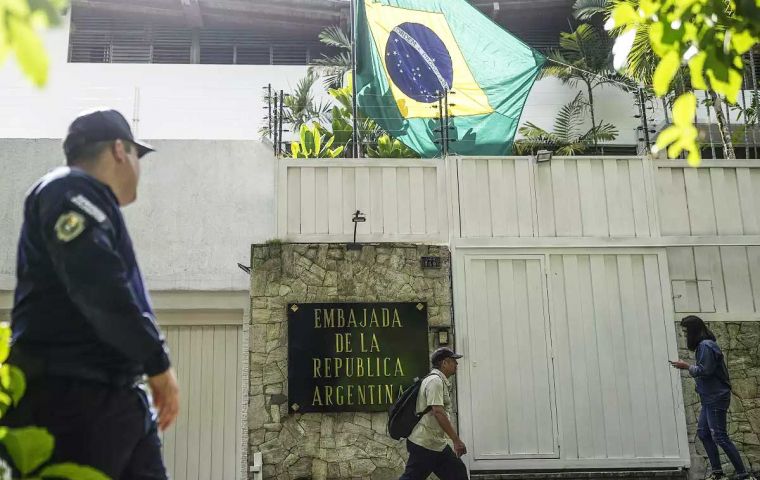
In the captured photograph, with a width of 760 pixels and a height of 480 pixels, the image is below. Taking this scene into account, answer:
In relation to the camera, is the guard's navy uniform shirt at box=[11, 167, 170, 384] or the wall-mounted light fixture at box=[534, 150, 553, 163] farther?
the wall-mounted light fixture at box=[534, 150, 553, 163]

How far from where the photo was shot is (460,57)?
1080 cm

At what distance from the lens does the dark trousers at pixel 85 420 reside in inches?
96.5

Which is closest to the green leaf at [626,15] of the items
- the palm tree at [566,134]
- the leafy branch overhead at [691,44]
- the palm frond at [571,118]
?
the leafy branch overhead at [691,44]

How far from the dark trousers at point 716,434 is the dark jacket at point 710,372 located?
0.07 m

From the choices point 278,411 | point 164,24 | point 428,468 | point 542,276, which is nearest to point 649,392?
point 542,276

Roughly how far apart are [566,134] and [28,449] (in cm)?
1841

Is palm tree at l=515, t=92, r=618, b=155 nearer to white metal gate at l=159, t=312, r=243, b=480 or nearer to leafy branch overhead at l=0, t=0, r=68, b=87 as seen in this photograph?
white metal gate at l=159, t=312, r=243, b=480

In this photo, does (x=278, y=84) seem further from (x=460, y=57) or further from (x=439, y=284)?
(x=439, y=284)

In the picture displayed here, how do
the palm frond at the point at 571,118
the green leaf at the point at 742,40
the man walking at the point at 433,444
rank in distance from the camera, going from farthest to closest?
the palm frond at the point at 571,118
the man walking at the point at 433,444
the green leaf at the point at 742,40

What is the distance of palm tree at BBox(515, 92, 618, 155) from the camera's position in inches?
698

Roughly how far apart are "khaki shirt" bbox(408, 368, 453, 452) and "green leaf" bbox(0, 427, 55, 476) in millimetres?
5751

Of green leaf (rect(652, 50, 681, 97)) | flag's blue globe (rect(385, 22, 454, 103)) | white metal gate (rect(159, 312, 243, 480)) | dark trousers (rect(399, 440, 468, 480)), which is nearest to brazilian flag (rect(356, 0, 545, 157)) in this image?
flag's blue globe (rect(385, 22, 454, 103))

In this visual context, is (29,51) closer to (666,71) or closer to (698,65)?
(666,71)

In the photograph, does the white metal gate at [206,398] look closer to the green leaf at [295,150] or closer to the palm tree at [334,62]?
the green leaf at [295,150]
